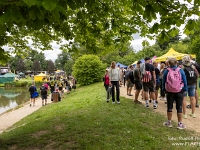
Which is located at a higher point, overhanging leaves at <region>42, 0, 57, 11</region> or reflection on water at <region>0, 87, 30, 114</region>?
overhanging leaves at <region>42, 0, 57, 11</region>

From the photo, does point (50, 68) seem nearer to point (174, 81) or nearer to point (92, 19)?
point (92, 19)

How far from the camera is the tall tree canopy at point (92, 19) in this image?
233 cm

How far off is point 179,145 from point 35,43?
6998 millimetres

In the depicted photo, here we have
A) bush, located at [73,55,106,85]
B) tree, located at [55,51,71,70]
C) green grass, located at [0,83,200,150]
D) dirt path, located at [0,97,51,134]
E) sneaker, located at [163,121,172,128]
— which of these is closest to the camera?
green grass, located at [0,83,200,150]

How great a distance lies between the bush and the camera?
24.8 m

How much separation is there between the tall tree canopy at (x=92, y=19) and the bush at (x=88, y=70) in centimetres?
1592

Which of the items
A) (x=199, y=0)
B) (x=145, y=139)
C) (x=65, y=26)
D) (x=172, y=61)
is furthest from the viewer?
(x=65, y=26)

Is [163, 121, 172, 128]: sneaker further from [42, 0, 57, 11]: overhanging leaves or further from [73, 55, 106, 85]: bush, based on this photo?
[73, 55, 106, 85]: bush

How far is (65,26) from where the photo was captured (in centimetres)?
577

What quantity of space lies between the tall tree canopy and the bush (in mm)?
15919

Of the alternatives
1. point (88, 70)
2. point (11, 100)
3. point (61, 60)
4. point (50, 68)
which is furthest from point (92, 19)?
point (61, 60)

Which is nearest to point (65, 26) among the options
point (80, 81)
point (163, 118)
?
point (163, 118)

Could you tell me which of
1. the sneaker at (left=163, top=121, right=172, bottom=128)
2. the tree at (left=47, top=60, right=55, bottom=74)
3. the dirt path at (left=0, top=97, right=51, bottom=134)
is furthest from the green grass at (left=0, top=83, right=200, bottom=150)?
the tree at (left=47, top=60, right=55, bottom=74)

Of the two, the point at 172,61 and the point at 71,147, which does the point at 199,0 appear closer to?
the point at 172,61
